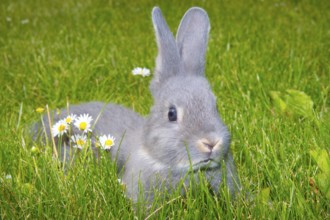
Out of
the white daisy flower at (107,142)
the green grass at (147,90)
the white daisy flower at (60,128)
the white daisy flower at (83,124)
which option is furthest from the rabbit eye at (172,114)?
the white daisy flower at (60,128)

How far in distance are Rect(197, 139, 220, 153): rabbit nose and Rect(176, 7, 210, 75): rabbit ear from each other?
0.73m

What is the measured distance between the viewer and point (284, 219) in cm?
244

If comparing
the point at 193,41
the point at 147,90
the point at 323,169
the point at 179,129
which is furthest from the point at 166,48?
the point at 147,90

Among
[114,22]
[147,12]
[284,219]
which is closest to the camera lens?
[284,219]

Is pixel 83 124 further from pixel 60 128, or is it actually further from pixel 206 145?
pixel 206 145

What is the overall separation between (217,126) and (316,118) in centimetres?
103

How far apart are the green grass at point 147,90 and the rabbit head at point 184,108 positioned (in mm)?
215

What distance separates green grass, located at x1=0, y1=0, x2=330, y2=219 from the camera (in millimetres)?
2674

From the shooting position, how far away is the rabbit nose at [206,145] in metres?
2.71

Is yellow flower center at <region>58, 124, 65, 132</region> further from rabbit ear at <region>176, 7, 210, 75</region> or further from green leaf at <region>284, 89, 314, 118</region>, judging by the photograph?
green leaf at <region>284, 89, 314, 118</region>

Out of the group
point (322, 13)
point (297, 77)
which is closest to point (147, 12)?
point (322, 13)

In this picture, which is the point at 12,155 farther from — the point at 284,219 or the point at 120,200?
the point at 284,219

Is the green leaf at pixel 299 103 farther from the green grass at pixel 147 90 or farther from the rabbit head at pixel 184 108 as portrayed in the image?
the rabbit head at pixel 184 108

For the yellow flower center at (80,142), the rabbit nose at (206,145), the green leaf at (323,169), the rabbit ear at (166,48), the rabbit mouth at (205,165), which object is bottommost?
the green leaf at (323,169)
